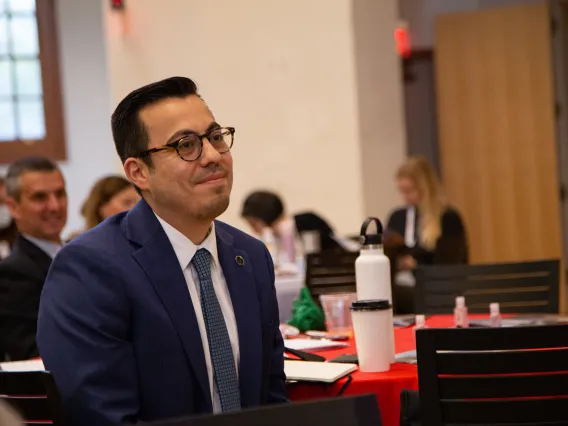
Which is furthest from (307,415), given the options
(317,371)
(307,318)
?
(307,318)

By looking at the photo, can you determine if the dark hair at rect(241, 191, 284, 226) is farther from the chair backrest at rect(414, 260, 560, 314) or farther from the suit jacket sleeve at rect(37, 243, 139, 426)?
the suit jacket sleeve at rect(37, 243, 139, 426)

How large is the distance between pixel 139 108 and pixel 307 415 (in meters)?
1.09

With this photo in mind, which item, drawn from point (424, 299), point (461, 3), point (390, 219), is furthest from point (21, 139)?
point (424, 299)

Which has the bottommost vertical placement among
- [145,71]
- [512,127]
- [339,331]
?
[339,331]

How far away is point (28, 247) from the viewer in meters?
3.67

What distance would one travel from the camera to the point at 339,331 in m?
3.28

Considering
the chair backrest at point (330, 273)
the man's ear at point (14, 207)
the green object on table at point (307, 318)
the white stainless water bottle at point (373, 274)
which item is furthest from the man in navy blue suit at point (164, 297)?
the chair backrest at point (330, 273)

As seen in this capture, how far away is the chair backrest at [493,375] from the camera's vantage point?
2.12 metres

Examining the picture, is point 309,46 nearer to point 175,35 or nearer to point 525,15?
point 175,35

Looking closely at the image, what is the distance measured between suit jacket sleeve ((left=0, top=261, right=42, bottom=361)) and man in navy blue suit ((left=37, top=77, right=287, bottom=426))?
1323 millimetres

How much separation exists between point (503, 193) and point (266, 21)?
276cm

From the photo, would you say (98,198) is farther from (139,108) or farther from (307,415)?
(307,415)

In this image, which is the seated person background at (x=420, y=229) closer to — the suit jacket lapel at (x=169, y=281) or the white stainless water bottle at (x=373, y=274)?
the white stainless water bottle at (x=373, y=274)

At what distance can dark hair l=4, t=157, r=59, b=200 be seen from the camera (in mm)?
4109
